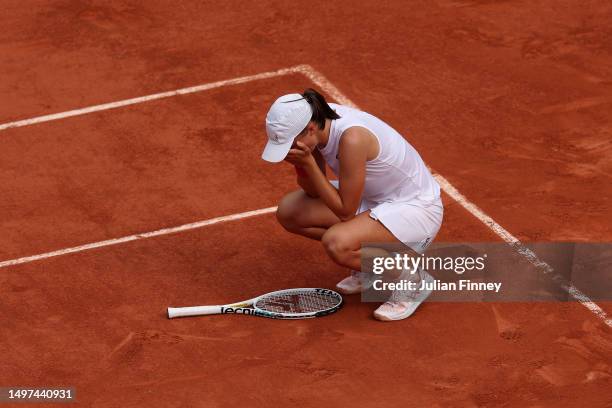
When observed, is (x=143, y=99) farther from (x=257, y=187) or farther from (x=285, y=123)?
(x=285, y=123)

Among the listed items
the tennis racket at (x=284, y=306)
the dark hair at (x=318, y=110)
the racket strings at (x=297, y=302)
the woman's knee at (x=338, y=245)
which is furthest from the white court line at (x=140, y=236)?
the dark hair at (x=318, y=110)

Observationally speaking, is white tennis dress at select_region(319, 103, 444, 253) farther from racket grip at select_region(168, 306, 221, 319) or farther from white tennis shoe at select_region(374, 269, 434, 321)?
racket grip at select_region(168, 306, 221, 319)

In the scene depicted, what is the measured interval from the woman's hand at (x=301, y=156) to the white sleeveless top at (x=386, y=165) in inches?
8.0

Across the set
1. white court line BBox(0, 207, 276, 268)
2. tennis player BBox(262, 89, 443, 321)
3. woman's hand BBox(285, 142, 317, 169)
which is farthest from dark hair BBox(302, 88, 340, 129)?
white court line BBox(0, 207, 276, 268)

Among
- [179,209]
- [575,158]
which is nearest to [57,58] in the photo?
[179,209]

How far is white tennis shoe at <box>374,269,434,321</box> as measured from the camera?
8680 millimetres

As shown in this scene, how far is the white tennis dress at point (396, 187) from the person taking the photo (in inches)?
332

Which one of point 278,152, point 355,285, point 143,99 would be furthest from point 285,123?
point 143,99

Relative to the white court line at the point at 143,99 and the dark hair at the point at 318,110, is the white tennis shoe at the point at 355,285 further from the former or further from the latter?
the white court line at the point at 143,99

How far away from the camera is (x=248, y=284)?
9172 mm

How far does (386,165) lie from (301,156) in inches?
25.4

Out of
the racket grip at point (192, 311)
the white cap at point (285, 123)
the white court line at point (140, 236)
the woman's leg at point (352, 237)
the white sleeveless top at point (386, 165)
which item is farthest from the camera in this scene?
the white court line at point (140, 236)

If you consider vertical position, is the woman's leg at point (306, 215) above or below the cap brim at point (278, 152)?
below

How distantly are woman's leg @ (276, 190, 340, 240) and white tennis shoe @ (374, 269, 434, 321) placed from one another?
0.67 metres
